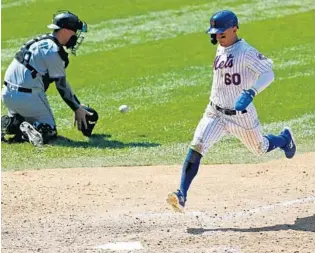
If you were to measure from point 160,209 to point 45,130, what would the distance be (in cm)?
322

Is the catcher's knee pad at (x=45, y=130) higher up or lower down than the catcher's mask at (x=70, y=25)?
lower down

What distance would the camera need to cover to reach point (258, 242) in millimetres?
6176

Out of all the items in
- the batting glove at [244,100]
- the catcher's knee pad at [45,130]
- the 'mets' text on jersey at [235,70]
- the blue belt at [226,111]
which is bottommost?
the catcher's knee pad at [45,130]

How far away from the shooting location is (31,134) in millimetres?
10039

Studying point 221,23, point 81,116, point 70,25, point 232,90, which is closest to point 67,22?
point 70,25

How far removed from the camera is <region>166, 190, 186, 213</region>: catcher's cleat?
22.3ft

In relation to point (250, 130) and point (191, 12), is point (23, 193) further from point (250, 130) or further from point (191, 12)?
point (191, 12)

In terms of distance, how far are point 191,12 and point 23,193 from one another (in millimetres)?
10251

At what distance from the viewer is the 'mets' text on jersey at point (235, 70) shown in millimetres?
6938

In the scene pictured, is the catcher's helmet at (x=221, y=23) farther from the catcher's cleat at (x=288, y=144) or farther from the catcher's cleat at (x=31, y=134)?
the catcher's cleat at (x=31, y=134)

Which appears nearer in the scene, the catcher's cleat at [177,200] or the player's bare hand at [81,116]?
the catcher's cleat at [177,200]

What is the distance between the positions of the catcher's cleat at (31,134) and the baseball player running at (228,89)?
10.7 ft

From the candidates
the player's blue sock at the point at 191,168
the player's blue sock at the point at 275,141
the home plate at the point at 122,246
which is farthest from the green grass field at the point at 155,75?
the home plate at the point at 122,246

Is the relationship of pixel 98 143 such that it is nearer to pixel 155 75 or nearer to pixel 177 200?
pixel 177 200
